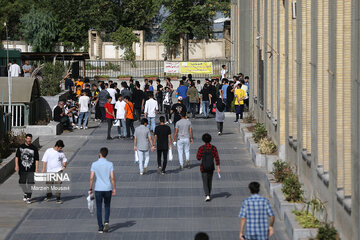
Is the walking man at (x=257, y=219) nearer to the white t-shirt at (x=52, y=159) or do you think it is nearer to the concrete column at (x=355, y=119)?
the concrete column at (x=355, y=119)

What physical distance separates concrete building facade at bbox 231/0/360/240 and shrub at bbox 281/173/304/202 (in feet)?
1.03

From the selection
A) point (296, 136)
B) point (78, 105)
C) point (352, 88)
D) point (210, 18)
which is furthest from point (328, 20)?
point (210, 18)

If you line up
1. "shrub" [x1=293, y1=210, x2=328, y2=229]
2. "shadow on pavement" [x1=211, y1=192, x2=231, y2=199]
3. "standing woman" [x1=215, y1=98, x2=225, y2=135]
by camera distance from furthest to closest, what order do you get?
"standing woman" [x1=215, y1=98, x2=225, y2=135] < "shadow on pavement" [x1=211, y1=192, x2=231, y2=199] < "shrub" [x1=293, y1=210, x2=328, y2=229]

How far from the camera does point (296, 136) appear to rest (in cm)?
2155

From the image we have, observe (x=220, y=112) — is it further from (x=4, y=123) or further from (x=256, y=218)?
(x=256, y=218)

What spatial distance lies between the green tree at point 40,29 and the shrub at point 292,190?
61.1m

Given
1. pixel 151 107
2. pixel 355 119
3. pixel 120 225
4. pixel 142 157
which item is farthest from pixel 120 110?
pixel 355 119

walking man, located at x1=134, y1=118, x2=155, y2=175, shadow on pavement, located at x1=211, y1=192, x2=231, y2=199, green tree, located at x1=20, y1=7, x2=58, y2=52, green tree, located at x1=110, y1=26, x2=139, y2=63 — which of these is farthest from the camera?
green tree, located at x1=20, y1=7, x2=58, y2=52

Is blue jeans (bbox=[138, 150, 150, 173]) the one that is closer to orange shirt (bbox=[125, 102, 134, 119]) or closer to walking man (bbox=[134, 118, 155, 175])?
walking man (bbox=[134, 118, 155, 175])

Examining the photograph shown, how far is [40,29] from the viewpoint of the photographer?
3036 inches

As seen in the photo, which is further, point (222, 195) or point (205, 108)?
point (205, 108)

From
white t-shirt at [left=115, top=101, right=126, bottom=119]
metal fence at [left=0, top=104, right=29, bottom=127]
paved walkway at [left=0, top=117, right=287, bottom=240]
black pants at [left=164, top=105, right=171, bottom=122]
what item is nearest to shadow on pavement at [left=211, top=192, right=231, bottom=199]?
paved walkway at [left=0, top=117, right=287, bottom=240]

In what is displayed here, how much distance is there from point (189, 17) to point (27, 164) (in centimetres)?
5140

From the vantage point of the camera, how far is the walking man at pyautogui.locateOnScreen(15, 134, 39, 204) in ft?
63.4
